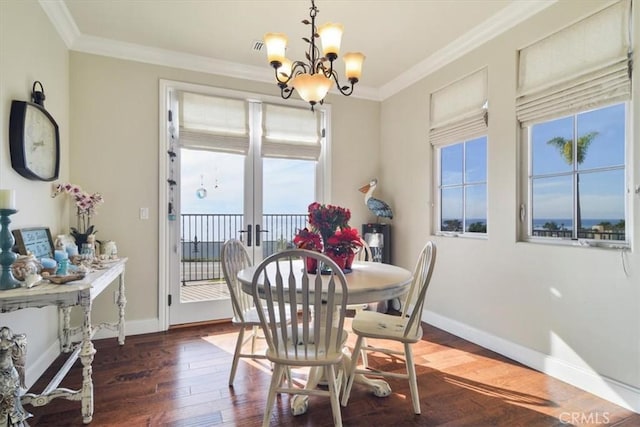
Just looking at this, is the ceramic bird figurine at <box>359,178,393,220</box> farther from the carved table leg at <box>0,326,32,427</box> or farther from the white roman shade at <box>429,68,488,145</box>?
the carved table leg at <box>0,326,32,427</box>

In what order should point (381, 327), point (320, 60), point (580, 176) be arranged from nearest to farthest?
point (381, 327) → point (320, 60) → point (580, 176)

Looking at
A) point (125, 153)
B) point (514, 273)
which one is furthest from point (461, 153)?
point (125, 153)

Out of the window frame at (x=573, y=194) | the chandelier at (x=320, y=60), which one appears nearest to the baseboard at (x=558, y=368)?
the window frame at (x=573, y=194)

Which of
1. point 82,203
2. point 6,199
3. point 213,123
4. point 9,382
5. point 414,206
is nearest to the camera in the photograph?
point 9,382

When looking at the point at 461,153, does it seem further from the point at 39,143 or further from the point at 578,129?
the point at 39,143

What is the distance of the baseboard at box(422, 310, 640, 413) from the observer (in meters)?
1.95

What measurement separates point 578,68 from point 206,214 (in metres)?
3.33

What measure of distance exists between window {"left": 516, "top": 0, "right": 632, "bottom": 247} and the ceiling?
0.43 metres

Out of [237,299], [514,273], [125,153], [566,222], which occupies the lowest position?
[237,299]

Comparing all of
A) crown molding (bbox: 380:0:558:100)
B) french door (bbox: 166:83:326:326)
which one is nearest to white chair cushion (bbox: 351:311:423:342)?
french door (bbox: 166:83:326:326)

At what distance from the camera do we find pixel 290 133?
3.81 m

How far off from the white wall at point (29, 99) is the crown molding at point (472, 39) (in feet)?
10.7

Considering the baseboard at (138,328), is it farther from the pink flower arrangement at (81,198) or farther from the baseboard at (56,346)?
the pink flower arrangement at (81,198)

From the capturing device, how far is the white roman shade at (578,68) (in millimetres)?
2004
